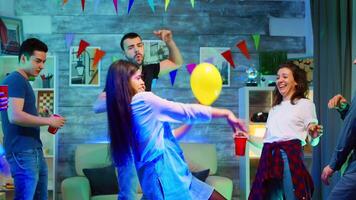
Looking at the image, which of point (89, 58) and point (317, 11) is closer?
point (317, 11)

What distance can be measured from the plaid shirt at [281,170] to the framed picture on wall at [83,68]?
256 cm

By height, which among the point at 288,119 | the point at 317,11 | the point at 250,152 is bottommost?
the point at 250,152

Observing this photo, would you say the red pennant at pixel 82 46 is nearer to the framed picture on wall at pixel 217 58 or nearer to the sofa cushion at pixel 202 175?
the framed picture on wall at pixel 217 58

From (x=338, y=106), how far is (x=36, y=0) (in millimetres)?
3622

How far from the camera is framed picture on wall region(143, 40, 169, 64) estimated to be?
5367 mm

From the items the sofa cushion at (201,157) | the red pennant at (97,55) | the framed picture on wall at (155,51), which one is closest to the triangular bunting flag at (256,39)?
the framed picture on wall at (155,51)

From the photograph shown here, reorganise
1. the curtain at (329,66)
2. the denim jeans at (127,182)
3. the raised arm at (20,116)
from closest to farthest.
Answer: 1. the denim jeans at (127,182)
2. the raised arm at (20,116)
3. the curtain at (329,66)

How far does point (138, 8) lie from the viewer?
542 cm

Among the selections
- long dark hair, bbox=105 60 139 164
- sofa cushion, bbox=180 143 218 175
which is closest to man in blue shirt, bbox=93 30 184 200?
long dark hair, bbox=105 60 139 164

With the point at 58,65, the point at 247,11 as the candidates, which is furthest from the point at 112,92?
the point at 247,11

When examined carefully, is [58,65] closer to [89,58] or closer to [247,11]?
[89,58]

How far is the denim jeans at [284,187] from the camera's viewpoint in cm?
324

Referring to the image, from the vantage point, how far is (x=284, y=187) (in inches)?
130

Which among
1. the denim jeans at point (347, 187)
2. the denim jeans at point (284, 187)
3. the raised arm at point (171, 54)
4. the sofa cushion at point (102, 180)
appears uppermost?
the raised arm at point (171, 54)
